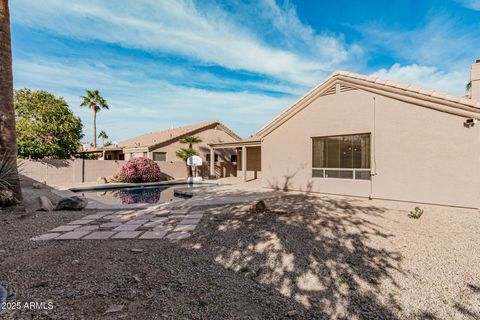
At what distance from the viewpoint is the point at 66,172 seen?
67.0 feet

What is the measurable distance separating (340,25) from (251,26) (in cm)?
555

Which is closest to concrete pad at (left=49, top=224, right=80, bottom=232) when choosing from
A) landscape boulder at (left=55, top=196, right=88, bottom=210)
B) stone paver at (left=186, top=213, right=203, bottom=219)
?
landscape boulder at (left=55, top=196, right=88, bottom=210)

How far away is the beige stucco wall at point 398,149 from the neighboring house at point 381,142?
0.09 feet

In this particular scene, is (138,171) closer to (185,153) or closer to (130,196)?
(185,153)

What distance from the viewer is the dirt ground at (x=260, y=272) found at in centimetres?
319

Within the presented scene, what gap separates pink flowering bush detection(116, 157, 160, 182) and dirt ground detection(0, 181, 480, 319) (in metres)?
14.7

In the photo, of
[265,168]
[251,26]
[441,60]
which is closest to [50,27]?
[251,26]

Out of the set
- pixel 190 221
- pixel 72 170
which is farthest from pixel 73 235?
pixel 72 170

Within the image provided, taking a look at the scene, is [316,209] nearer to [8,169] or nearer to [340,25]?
[8,169]

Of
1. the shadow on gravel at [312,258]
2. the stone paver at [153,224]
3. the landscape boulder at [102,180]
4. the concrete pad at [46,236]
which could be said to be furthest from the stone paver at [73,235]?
the landscape boulder at [102,180]

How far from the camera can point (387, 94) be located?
33.5ft

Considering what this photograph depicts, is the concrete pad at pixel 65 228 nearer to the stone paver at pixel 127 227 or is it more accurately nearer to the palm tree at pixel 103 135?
the stone paver at pixel 127 227

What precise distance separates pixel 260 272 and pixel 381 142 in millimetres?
8793

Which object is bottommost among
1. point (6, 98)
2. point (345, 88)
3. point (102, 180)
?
point (102, 180)
